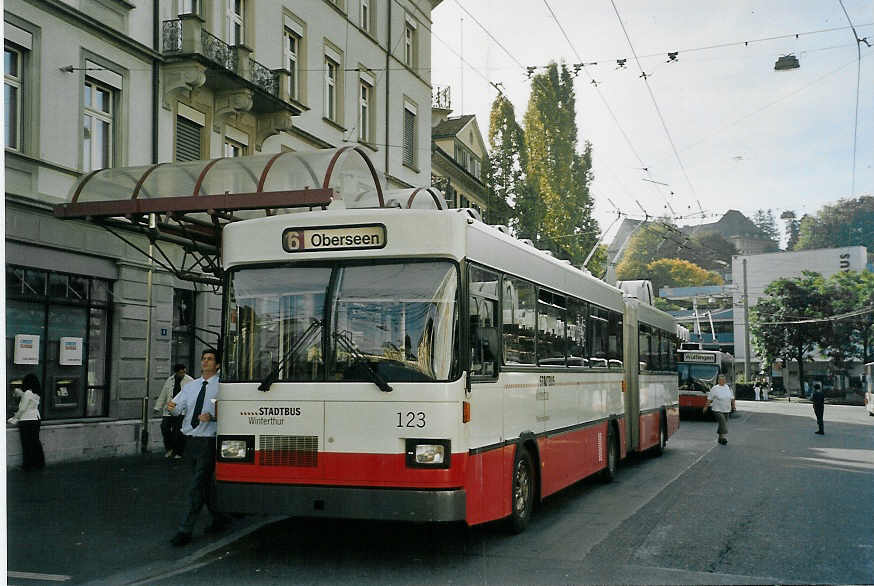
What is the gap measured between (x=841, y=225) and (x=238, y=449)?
110 metres

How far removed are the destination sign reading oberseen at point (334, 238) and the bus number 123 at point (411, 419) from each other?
141 centimetres

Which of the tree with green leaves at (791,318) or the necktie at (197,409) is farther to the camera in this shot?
the tree with green leaves at (791,318)

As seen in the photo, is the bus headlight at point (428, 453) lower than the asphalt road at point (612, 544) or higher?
higher

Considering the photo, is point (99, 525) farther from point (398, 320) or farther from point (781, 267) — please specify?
point (781, 267)

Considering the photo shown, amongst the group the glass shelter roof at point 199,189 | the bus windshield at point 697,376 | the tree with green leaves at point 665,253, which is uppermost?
the tree with green leaves at point 665,253

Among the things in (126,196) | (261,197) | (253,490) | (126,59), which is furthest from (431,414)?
(126,59)

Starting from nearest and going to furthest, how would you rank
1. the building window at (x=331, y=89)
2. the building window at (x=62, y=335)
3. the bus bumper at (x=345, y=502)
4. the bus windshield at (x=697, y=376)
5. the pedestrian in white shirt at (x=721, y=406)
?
the bus bumper at (x=345, y=502), the building window at (x=62, y=335), the pedestrian in white shirt at (x=721, y=406), the building window at (x=331, y=89), the bus windshield at (x=697, y=376)

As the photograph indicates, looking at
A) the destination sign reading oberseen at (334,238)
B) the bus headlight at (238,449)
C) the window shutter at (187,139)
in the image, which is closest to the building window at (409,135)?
the window shutter at (187,139)

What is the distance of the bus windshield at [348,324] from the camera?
7.80m

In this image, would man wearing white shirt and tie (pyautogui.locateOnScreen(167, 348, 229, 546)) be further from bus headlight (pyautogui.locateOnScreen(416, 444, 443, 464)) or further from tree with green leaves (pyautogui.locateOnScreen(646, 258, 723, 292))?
tree with green leaves (pyautogui.locateOnScreen(646, 258, 723, 292))

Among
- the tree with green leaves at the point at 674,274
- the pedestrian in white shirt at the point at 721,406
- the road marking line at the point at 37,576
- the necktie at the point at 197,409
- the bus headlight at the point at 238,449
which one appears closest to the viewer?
the road marking line at the point at 37,576

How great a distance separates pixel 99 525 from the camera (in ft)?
31.7

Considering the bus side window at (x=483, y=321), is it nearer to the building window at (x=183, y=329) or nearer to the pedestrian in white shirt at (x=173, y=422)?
the pedestrian in white shirt at (x=173, y=422)

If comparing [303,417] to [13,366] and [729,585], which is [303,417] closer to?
[729,585]
